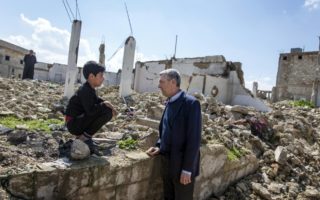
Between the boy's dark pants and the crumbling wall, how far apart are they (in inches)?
1058

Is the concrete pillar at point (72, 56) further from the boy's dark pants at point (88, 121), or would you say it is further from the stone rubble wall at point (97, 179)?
the boy's dark pants at point (88, 121)

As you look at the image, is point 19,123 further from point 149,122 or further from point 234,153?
point 234,153

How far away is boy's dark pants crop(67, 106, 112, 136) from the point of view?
3.16 meters

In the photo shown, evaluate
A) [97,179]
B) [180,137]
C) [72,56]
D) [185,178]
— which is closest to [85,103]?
[97,179]

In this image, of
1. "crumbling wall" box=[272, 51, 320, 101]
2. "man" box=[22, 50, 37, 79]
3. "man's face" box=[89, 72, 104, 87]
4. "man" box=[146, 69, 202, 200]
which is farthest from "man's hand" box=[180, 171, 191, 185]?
"crumbling wall" box=[272, 51, 320, 101]

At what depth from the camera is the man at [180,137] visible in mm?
2896

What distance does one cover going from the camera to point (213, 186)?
15.1ft

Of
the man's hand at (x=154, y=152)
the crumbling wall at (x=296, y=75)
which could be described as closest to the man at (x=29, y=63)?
the man's hand at (x=154, y=152)

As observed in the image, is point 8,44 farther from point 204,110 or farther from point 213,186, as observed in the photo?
point 213,186

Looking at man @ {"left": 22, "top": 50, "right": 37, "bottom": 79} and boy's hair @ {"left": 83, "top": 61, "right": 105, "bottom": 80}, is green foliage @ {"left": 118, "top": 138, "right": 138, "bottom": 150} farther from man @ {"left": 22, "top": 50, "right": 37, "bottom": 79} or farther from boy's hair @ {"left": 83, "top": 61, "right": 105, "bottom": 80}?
man @ {"left": 22, "top": 50, "right": 37, "bottom": 79}

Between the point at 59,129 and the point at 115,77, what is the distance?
2169 centimetres

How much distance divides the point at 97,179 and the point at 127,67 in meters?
8.17

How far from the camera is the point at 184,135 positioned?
117 inches

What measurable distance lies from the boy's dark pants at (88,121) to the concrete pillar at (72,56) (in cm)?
641
